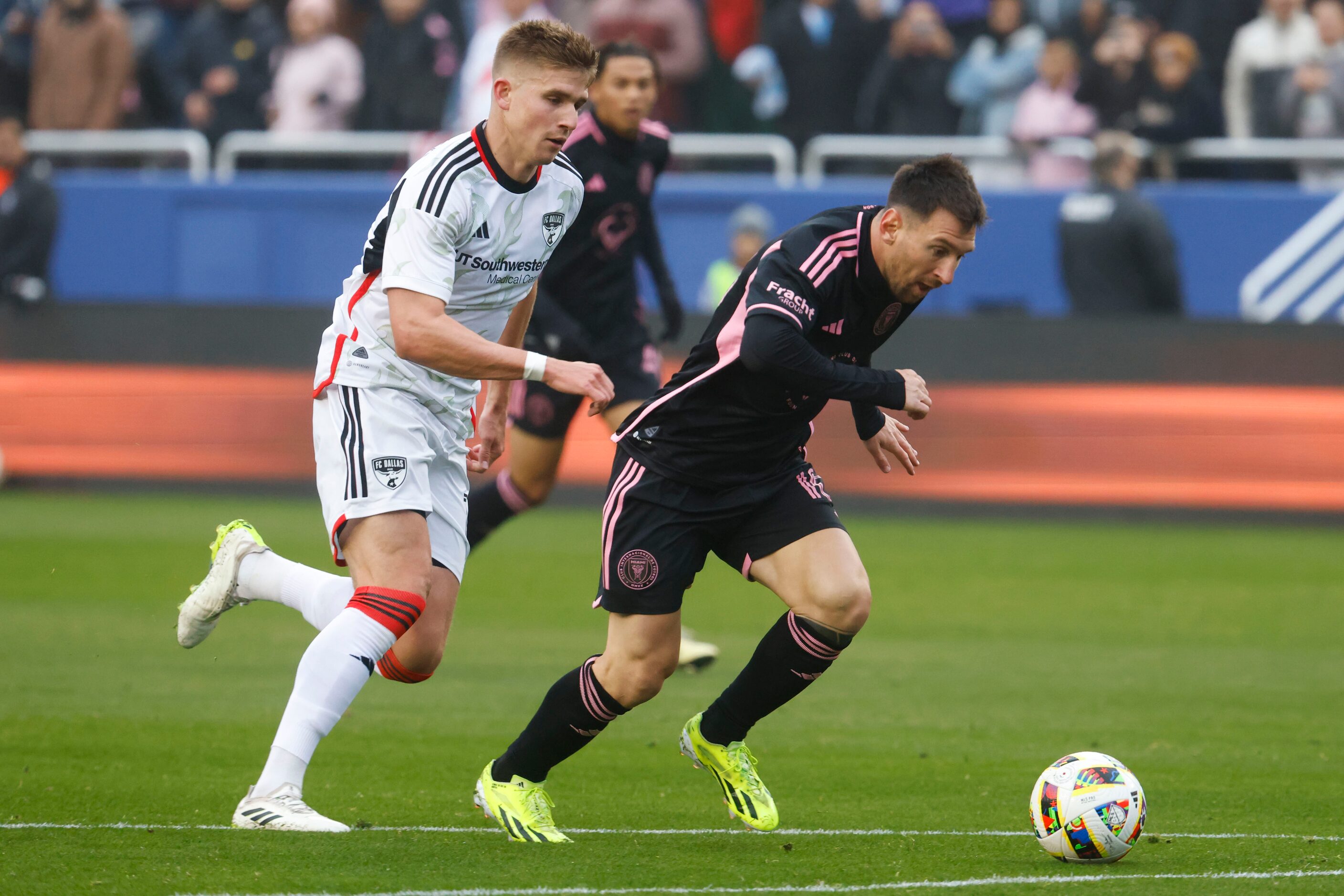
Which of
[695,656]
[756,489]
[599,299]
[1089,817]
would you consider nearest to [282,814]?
[756,489]

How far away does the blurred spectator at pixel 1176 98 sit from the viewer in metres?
15.5

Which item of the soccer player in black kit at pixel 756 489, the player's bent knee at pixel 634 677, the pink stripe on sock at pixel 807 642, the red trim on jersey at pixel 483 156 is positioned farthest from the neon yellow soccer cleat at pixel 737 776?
the red trim on jersey at pixel 483 156

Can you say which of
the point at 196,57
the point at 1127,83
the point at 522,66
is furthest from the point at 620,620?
the point at 196,57

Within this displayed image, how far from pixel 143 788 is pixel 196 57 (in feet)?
41.0

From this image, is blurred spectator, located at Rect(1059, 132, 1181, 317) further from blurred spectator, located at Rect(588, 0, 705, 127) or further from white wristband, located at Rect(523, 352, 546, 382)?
white wristband, located at Rect(523, 352, 546, 382)

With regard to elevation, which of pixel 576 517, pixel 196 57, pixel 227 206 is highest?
pixel 196 57

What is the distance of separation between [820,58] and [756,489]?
444 inches

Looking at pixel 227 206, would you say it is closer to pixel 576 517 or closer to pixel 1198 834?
pixel 576 517

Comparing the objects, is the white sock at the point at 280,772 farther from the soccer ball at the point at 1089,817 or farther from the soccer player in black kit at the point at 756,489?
the soccer ball at the point at 1089,817

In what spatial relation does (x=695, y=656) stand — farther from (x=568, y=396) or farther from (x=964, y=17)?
(x=964, y=17)

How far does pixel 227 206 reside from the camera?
16609 millimetres

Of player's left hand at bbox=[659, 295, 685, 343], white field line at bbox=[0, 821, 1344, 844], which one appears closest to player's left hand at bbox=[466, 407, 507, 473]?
white field line at bbox=[0, 821, 1344, 844]

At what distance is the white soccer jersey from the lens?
5.36 metres

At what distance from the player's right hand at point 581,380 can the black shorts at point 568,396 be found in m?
3.34
